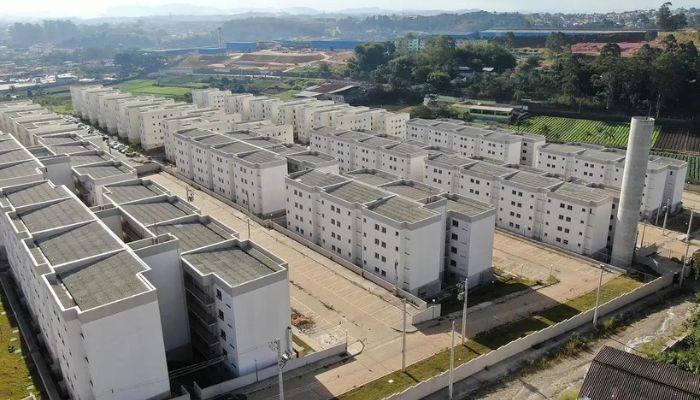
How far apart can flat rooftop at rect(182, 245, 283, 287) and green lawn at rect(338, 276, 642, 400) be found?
8.97 metres

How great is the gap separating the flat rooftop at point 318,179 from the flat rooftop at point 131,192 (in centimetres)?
1340

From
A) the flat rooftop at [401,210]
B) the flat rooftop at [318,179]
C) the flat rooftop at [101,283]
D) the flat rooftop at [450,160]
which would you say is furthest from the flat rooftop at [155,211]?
the flat rooftop at [450,160]

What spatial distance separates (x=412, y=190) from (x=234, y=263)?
2124 centimetres

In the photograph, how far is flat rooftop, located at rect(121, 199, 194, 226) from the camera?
41.0 m

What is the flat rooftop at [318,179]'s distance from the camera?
51791mm

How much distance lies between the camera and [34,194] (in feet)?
146

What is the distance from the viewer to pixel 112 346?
27.5 metres

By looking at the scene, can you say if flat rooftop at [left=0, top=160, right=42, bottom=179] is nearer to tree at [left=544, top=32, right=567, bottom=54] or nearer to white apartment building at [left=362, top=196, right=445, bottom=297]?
white apartment building at [left=362, top=196, right=445, bottom=297]

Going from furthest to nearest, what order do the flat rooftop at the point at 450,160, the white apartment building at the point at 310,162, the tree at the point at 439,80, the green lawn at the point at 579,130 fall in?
the tree at the point at 439,80 < the green lawn at the point at 579,130 < the flat rooftop at the point at 450,160 < the white apartment building at the point at 310,162

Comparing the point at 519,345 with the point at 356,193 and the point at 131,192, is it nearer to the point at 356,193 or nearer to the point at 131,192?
the point at 356,193

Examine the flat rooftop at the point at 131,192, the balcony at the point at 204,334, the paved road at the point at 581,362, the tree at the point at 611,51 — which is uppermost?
the tree at the point at 611,51

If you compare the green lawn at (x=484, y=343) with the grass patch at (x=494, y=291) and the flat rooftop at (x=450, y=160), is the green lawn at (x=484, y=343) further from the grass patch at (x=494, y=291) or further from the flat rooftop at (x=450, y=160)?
the flat rooftop at (x=450, y=160)

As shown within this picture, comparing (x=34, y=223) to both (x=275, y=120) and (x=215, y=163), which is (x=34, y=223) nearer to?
(x=215, y=163)

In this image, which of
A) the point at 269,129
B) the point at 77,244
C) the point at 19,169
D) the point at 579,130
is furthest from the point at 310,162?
the point at 579,130
